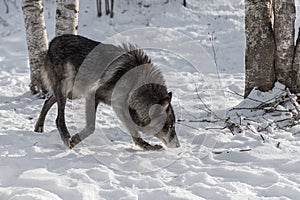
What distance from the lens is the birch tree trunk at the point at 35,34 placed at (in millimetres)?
7605

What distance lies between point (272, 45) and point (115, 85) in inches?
96.1

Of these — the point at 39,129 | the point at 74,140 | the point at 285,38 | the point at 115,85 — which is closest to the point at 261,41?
the point at 285,38

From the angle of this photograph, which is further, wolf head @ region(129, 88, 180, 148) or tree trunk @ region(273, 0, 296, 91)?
tree trunk @ region(273, 0, 296, 91)

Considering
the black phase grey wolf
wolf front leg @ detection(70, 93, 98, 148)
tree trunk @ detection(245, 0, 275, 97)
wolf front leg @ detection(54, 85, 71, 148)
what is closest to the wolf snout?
the black phase grey wolf

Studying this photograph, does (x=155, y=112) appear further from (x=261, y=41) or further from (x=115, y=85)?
(x=261, y=41)

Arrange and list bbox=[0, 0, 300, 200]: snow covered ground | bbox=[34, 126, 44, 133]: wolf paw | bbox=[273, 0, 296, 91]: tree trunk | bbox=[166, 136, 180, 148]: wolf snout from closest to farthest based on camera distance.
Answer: bbox=[0, 0, 300, 200]: snow covered ground → bbox=[166, 136, 180, 148]: wolf snout → bbox=[34, 126, 44, 133]: wolf paw → bbox=[273, 0, 296, 91]: tree trunk

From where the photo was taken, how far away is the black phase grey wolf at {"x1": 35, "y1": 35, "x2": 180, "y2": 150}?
4984 mm

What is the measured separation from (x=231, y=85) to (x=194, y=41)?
5.50 m

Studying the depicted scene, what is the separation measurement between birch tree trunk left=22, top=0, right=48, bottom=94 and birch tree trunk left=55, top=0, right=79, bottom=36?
1.12ft

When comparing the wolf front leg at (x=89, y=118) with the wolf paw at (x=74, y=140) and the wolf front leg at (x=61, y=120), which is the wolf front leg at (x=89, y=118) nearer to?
the wolf paw at (x=74, y=140)

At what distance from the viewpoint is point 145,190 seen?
3580 mm

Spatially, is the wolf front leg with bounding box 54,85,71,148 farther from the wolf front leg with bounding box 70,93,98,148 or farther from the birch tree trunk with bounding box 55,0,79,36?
the birch tree trunk with bounding box 55,0,79,36

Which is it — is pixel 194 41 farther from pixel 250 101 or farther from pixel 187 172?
pixel 187 172

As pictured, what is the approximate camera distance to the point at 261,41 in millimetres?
6004
